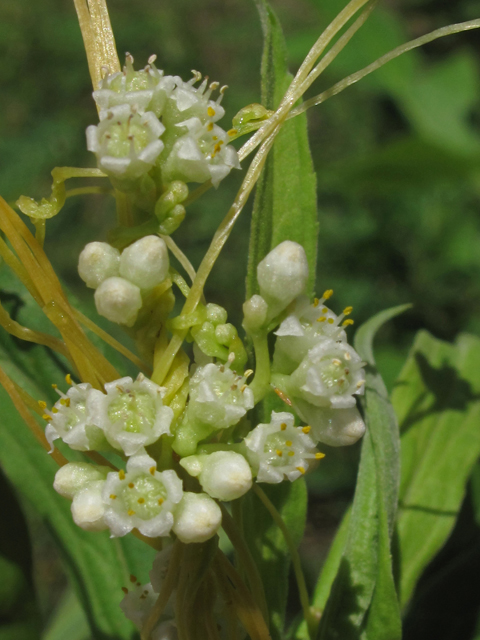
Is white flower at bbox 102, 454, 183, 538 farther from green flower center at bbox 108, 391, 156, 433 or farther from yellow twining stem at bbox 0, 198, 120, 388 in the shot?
yellow twining stem at bbox 0, 198, 120, 388

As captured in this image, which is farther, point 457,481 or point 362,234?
point 362,234

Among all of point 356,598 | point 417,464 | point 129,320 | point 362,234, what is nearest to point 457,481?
point 417,464

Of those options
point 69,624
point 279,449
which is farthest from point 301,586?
point 69,624

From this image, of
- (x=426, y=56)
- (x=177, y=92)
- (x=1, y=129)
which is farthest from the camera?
(x=426, y=56)

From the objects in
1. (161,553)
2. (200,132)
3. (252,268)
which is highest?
(200,132)

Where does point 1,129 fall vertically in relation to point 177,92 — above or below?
below

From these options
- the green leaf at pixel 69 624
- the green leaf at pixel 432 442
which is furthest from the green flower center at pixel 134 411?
the green leaf at pixel 69 624

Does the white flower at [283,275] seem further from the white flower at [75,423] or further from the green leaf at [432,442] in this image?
the green leaf at [432,442]

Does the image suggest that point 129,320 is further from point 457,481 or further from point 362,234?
point 362,234
